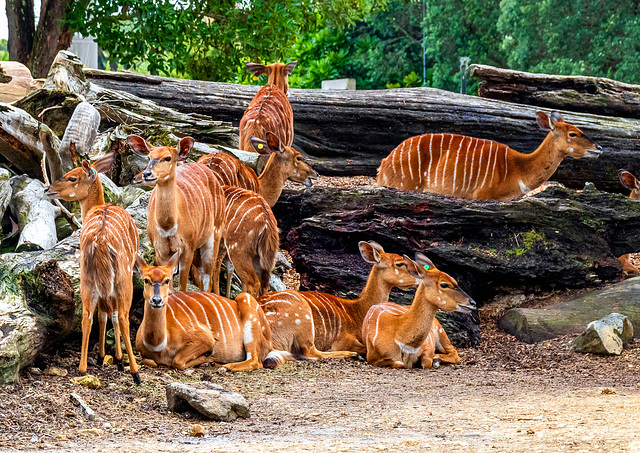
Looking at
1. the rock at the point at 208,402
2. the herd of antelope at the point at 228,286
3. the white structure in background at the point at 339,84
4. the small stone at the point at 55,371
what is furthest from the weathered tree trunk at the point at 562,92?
the white structure in background at the point at 339,84

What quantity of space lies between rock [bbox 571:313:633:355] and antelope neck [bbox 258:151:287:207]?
116 inches

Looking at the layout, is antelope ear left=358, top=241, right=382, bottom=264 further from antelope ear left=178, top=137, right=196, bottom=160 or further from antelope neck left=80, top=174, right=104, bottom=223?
antelope neck left=80, top=174, right=104, bottom=223

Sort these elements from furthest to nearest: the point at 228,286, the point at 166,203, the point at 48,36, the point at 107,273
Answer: the point at 48,36, the point at 228,286, the point at 166,203, the point at 107,273

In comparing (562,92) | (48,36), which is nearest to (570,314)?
(562,92)

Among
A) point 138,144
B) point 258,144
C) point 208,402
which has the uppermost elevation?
point 138,144

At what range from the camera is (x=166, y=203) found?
5.23m

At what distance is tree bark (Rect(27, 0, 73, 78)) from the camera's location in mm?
12039

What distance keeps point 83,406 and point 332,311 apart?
249cm

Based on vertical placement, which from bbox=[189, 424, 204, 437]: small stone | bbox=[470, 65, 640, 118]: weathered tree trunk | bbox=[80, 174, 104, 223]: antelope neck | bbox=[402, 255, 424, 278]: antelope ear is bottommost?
bbox=[189, 424, 204, 437]: small stone

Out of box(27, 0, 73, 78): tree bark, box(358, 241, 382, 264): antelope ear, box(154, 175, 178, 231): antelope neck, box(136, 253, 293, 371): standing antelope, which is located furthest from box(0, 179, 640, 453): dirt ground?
box(27, 0, 73, 78): tree bark

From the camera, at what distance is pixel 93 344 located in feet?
16.3

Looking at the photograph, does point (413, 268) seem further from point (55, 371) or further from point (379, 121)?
point (379, 121)

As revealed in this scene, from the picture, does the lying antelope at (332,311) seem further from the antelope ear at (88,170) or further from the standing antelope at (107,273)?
the antelope ear at (88,170)

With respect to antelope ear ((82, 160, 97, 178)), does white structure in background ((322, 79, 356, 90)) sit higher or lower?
higher
